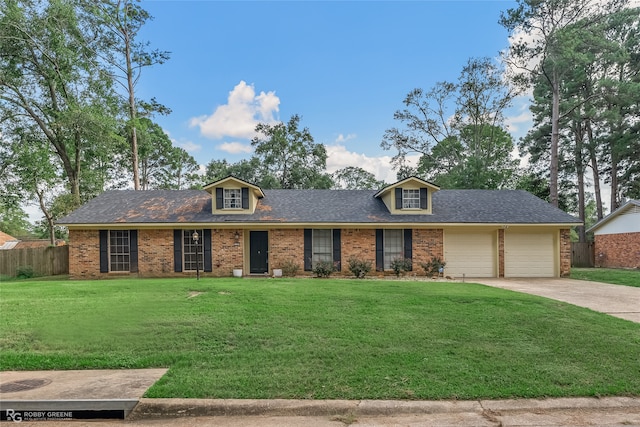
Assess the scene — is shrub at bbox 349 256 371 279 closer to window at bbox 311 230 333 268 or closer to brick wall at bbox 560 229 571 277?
window at bbox 311 230 333 268

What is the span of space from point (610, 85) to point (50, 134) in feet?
110

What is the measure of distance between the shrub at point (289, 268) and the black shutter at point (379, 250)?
10.6 ft

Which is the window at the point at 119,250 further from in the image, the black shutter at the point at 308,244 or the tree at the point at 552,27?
the tree at the point at 552,27

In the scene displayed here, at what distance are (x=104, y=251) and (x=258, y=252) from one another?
19.7 ft

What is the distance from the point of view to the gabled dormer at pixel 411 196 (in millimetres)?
15797

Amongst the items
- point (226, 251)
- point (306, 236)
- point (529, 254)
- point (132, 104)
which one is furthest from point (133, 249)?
point (529, 254)

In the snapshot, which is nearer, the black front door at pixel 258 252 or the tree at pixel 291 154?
the black front door at pixel 258 252

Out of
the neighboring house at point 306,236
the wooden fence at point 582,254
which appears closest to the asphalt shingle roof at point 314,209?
the neighboring house at point 306,236

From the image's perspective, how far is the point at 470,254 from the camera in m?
15.6

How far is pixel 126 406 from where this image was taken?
381cm

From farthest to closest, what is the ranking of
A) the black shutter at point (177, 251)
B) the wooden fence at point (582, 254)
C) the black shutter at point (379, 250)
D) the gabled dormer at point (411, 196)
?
the wooden fence at point (582, 254) < the gabled dormer at point (411, 196) < the black shutter at point (379, 250) < the black shutter at point (177, 251)

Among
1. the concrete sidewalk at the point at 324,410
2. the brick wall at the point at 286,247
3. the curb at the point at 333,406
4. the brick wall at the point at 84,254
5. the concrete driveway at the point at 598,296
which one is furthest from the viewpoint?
the brick wall at the point at 286,247

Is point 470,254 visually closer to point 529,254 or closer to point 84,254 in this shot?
point 529,254

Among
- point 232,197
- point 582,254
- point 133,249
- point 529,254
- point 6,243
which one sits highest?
point 232,197
